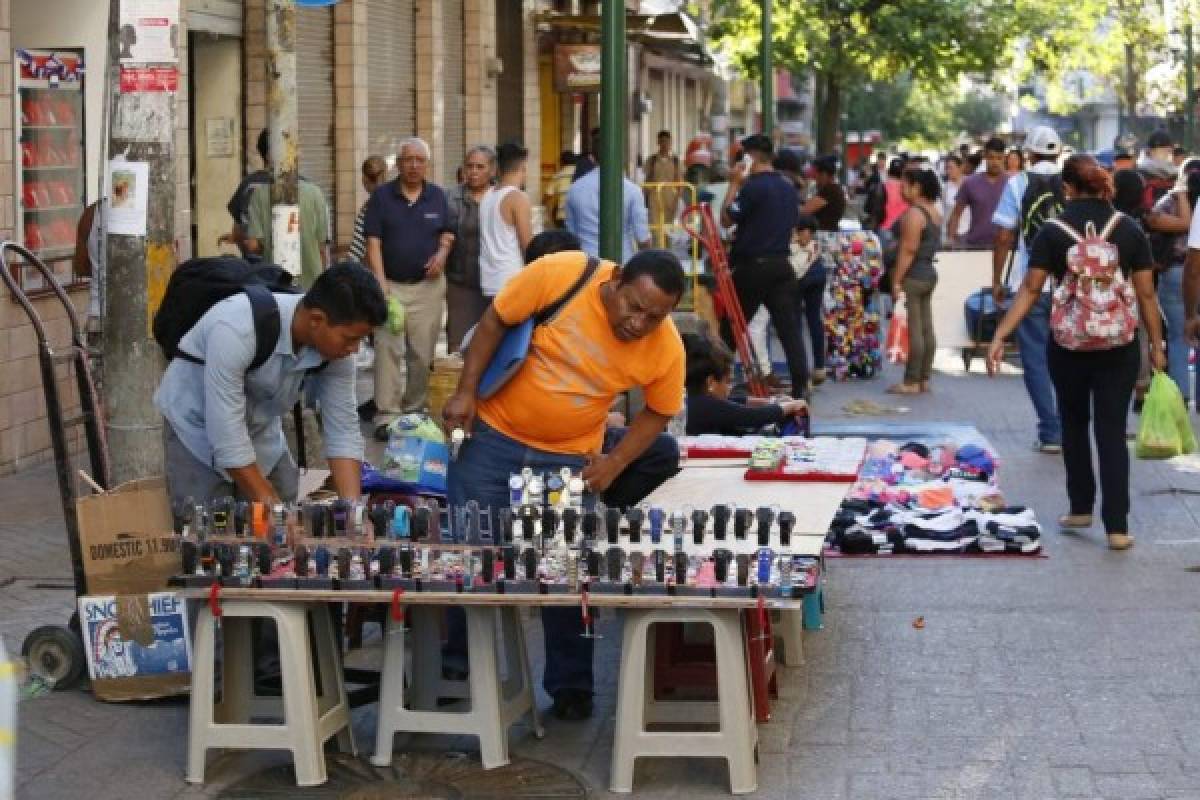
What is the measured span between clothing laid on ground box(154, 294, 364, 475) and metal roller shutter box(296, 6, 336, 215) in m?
12.2

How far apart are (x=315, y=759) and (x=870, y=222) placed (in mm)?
24025

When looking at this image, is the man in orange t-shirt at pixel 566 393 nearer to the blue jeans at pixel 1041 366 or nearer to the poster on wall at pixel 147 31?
the poster on wall at pixel 147 31

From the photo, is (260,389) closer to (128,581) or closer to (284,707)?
(128,581)

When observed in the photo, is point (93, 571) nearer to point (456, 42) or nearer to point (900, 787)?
point (900, 787)

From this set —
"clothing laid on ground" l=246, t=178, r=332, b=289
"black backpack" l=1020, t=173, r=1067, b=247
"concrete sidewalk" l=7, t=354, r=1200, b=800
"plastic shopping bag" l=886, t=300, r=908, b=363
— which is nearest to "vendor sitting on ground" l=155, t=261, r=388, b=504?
"concrete sidewalk" l=7, t=354, r=1200, b=800

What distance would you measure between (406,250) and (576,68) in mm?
15415

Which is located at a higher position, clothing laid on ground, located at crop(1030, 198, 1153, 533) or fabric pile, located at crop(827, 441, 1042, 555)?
clothing laid on ground, located at crop(1030, 198, 1153, 533)

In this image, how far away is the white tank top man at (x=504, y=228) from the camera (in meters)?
14.8

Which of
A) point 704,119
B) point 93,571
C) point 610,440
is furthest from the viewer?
point 704,119

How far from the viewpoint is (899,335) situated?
1870cm

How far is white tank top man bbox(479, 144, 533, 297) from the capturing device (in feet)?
48.5

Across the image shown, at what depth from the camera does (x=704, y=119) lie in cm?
5756

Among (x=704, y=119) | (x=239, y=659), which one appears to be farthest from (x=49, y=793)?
(x=704, y=119)

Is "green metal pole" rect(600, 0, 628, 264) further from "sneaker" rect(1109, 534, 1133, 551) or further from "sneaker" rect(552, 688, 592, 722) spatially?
"sneaker" rect(552, 688, 592, 722)
